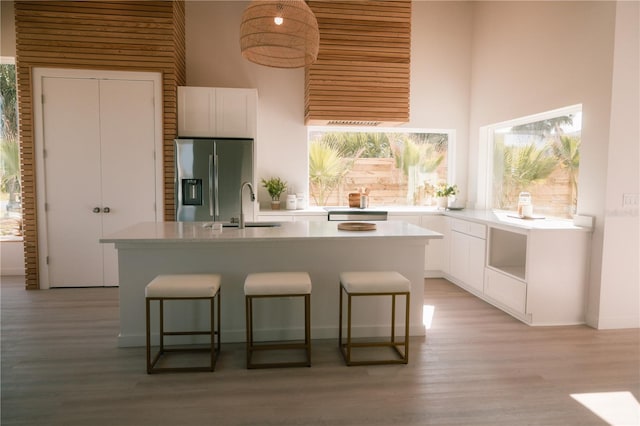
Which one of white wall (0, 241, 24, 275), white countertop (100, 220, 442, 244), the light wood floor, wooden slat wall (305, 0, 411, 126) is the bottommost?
the light wood floor

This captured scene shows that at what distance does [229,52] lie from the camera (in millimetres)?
5621

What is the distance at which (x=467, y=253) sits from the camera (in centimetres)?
498

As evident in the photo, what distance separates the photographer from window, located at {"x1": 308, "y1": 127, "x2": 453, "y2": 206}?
20.0 ft

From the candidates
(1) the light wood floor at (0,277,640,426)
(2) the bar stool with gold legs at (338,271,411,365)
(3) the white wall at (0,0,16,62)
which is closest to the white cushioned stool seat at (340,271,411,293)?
(2) the bar stool with gold legs at (338,271,411,365)

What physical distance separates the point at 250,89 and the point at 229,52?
787mm

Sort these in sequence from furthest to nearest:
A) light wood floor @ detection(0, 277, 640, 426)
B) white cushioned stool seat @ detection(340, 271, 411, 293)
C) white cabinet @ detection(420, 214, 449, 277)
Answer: white cabinet @ detection(420, 214, 449, 277)
white cushioned stool seat @ detection(340, 271, 411, 293)
light wood floor @ detection(0, 277, 640, 426)

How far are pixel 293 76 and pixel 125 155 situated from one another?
7.89 feet

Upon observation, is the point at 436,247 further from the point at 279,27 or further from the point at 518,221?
the point at 279,27

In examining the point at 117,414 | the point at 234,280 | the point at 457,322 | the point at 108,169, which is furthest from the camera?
the point at 108,169

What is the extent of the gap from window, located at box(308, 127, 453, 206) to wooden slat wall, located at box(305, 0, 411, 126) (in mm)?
817

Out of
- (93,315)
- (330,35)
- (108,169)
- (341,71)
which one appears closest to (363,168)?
(341,71)

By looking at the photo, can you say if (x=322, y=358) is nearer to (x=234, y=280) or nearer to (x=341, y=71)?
(x=234, y=280)

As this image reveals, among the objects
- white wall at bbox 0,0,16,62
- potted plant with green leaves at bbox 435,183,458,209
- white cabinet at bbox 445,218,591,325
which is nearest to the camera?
white cabinet at bbox 445,218,591,325

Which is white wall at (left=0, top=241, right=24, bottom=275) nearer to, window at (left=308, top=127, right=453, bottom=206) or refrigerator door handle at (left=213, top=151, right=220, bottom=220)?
refrigerator door handle at (left=213, top=151, right=220, bottom=220)
